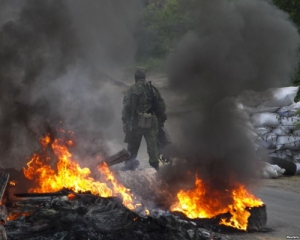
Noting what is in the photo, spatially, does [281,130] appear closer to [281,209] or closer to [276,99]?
[276,99]

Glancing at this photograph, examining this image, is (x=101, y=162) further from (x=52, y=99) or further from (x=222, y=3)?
(x=222, y=3)

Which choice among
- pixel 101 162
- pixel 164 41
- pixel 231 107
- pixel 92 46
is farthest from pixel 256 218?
pixel 164 41

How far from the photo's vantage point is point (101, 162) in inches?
265

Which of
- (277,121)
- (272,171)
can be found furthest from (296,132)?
(272,171)

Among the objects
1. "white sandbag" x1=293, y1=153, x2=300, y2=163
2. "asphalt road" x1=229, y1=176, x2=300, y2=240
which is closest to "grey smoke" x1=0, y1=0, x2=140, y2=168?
"asphalt road" x1=229, y1=176, x2=300, y2=240

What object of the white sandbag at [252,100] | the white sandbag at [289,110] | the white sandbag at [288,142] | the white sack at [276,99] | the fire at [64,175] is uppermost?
the white sack at [276,99]

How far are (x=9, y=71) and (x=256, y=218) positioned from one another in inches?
178

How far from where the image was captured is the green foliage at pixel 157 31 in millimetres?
19922

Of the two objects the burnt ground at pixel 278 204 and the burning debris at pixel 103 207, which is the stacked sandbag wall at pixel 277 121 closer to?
the burnt ground at pixel 278 204

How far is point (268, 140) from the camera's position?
37.1 ft

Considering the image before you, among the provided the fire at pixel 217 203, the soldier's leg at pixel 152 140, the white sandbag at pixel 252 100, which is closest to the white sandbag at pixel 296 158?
the white sandbag at pixel 252 100

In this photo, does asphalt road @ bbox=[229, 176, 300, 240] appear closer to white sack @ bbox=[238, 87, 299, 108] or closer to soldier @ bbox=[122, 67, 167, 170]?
white sack @ bbox=[238, 87, 299, 108]

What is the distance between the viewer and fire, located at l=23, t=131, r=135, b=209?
6246 mm

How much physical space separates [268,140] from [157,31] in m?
12.8
